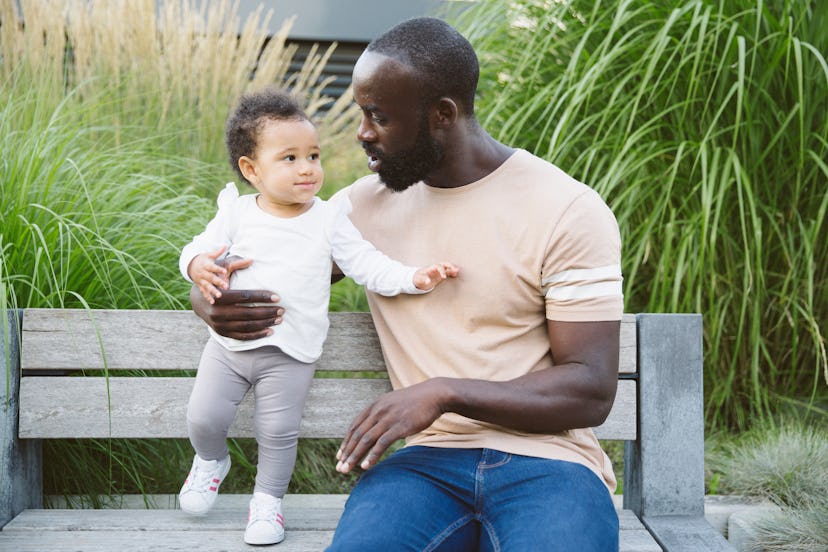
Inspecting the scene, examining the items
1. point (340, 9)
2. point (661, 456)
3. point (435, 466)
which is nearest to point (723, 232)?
point (661, 456)

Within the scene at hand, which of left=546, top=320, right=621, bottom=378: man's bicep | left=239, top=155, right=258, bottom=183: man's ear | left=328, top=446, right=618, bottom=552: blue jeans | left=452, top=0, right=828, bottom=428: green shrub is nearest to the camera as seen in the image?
left=328, top=446, right=618, bottom=552: blue jeans

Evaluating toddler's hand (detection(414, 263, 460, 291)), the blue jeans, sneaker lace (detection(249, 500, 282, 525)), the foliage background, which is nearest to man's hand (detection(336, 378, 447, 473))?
the blue jeans

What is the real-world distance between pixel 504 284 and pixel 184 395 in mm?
887

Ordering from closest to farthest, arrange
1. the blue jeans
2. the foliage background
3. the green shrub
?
the blue jeans, the foliage background, the green shrub

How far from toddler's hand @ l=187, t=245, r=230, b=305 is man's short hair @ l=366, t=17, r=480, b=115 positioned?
0.60m

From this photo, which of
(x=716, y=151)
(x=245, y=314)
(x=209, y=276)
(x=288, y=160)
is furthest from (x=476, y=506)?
(x=716, y=151)

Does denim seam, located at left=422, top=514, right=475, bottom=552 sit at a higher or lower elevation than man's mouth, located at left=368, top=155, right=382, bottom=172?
lower

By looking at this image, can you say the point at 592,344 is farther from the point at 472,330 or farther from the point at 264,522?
the point at 264,522

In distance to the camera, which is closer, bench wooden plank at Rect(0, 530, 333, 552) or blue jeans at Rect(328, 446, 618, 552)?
blue jeans at Rect(328, 446, 618, 552)

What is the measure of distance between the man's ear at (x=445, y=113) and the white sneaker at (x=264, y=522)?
95 cm

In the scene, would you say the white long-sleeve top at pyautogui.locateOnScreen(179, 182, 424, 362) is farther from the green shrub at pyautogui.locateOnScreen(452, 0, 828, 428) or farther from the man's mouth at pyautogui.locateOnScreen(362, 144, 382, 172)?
the green shrub at pyautogui.locateOnScreen(452, 0, 828, 428)

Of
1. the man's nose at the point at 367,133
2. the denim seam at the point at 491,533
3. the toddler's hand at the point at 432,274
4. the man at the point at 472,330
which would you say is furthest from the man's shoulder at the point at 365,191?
the denim seam at the point at 491,533

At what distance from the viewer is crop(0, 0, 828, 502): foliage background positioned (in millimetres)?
2746

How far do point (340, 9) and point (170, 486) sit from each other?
6.06 meters
